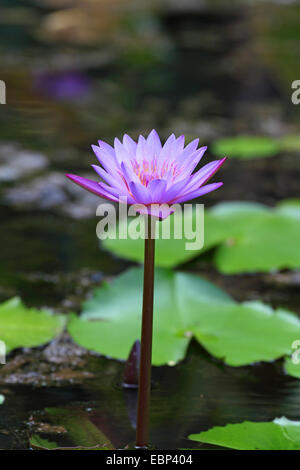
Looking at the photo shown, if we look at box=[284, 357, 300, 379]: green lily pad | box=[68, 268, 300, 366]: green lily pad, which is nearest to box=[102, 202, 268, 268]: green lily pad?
box=[68, 268, 300, 366]: green lily pad

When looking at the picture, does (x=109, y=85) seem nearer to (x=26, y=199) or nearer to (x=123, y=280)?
(x=26, y=199)

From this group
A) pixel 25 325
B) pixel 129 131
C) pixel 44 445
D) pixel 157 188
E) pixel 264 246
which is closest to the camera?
pixel 157 188

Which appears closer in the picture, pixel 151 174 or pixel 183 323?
pixel 151 174

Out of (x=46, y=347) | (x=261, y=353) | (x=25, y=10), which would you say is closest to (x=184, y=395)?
(x=261, y=353)

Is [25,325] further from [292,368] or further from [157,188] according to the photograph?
[157,188]

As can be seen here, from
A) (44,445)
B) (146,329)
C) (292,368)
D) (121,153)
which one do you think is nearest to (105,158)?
(121,153)

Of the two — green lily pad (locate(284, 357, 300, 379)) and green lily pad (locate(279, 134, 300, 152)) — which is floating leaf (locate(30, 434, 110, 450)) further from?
green lily pad (locate(279, 134, 300, 152))
